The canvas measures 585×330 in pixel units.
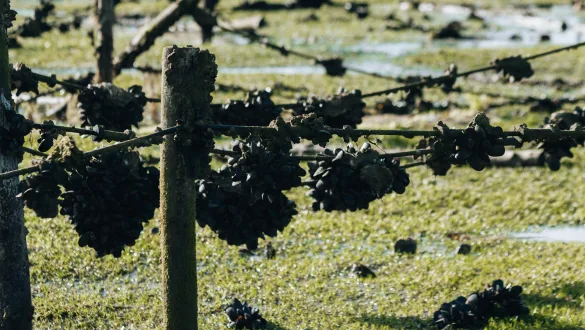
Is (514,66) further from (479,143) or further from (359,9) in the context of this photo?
(359,9)

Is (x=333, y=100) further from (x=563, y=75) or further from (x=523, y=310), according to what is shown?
(x=563, y=75)

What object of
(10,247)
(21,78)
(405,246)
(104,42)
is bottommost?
(405,246)

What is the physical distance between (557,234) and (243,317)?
3235mm

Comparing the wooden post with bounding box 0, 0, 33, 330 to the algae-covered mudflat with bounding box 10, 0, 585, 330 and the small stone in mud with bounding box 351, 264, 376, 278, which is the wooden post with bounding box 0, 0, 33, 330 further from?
the small stone in mud with bounding box 351, 264, 376, 278

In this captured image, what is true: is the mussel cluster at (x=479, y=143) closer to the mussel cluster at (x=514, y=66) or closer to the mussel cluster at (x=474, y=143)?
the mussel cluster at (x=474, y=143)

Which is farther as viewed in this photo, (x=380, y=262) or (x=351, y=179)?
(x=380, y=262)

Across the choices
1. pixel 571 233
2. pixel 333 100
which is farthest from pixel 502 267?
pixel 333 100

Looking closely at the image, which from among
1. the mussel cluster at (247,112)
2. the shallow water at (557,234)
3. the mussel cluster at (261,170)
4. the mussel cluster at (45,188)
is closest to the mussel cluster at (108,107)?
the mussel cluster at (247,112)

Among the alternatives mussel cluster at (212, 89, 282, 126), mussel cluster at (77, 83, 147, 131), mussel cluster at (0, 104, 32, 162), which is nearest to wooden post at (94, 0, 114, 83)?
mussel cluster at (77, 83, 147, 131)

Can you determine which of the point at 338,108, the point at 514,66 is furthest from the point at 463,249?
the point at 338,108

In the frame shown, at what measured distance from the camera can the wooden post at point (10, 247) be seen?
4.76 metres

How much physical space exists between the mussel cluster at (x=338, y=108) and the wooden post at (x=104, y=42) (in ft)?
15.2

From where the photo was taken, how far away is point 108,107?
618 cm

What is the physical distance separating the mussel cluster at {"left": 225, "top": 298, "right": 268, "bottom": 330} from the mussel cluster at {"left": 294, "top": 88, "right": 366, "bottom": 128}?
1.29 meters
